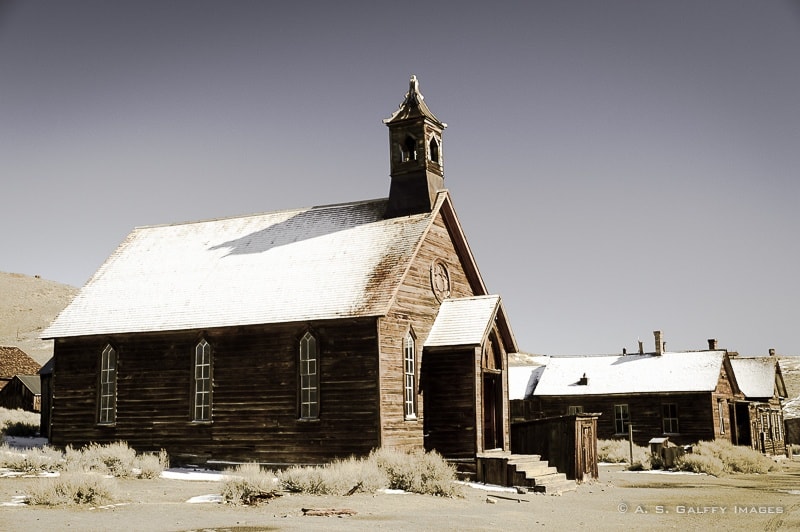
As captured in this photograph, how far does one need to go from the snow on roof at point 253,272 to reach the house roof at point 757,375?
105ft

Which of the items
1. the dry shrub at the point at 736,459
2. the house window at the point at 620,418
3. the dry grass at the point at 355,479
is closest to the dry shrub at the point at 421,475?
the dry grass at the point at 355,479

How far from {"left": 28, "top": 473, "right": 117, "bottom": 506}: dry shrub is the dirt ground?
0.36 m

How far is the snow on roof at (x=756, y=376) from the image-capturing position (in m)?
→ 48.9

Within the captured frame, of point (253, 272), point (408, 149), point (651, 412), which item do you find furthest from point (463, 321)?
point (651, 412)

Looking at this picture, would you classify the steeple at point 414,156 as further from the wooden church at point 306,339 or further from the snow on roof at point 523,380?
the snow on roof at point 523,380

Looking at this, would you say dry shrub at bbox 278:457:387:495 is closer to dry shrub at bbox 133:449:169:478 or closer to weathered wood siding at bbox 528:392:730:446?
dry shrub at bbox 133:449:169:478

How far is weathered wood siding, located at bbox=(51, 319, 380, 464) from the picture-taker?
73.3 ft

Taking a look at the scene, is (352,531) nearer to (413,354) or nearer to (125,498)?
(125,498)

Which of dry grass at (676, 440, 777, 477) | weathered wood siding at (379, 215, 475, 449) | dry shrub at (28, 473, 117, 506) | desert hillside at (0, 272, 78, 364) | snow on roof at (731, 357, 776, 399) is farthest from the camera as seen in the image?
desert hillside at (0, 272, 78, 364)

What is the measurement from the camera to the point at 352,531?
1300 cm

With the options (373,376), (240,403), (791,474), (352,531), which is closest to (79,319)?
(240,403)

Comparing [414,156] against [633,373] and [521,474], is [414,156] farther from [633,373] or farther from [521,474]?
[633,373]

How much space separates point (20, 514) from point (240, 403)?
10.0 m

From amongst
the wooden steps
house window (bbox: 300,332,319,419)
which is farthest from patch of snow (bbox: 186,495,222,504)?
the wooden steps
